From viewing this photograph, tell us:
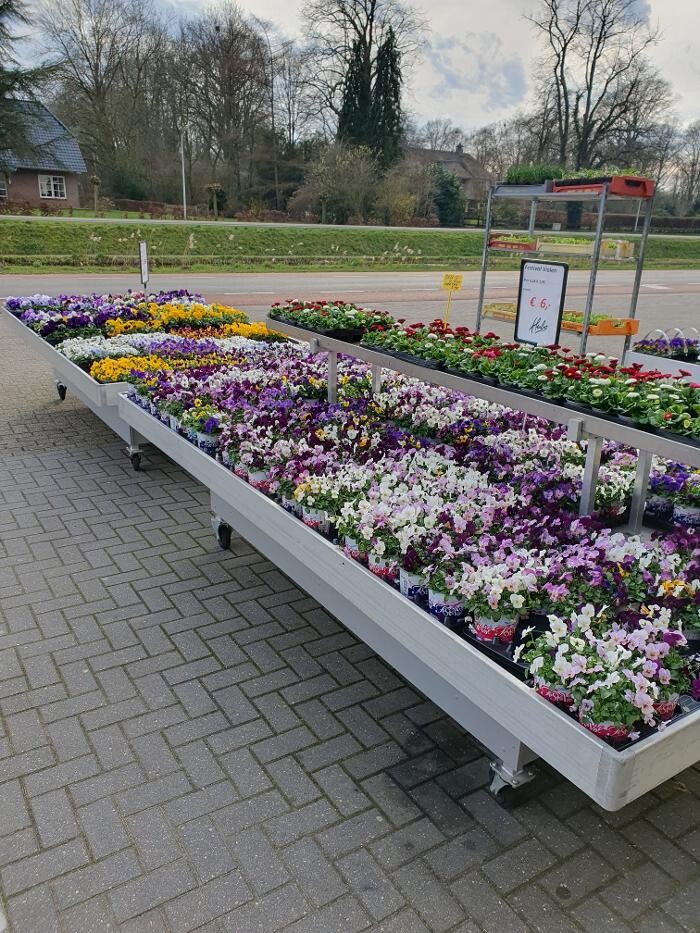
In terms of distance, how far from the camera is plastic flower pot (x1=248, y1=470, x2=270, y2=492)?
3654 mm

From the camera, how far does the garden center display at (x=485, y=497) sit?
7.07ft

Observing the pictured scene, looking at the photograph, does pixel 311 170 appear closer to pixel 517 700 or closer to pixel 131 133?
pixel 131 133

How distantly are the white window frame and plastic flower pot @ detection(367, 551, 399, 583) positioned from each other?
39.6 m

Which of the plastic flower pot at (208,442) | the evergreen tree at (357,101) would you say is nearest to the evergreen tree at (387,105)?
the evergreen tree at (357,101)

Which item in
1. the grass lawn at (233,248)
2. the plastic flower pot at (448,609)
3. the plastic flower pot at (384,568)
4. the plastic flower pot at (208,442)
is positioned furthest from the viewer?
the grass lawn at (233,248)

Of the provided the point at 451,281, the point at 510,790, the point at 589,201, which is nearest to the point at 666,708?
the point at 510,790

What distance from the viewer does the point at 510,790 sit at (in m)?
2.49

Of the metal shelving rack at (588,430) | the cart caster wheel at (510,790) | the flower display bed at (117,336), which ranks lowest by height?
the cart caster wheel at (510,790)

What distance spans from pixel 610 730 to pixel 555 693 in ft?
0.60

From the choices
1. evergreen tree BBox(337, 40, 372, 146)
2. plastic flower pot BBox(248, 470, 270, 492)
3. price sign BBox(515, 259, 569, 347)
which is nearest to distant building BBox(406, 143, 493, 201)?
evergreen tree BBox(337, 40, 372, 146)

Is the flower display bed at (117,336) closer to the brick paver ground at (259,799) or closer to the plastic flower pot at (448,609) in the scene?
the brick paver ground at (259,799)

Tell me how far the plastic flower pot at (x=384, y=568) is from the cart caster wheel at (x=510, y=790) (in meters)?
0.75

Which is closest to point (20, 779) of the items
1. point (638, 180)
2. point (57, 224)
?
point (638, 180)

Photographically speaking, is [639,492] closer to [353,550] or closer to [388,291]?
[353,550]
